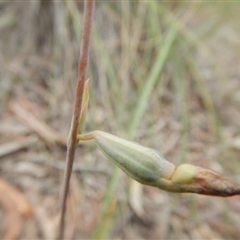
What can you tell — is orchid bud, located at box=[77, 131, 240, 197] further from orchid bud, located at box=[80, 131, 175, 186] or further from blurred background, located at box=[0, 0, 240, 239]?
blurred background, located at box=[0, 0, 240, 239]

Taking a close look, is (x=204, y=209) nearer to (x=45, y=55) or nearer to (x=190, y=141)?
(x=190, y=141)

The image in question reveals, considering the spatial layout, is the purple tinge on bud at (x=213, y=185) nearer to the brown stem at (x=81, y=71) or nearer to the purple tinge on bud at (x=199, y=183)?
the purple tinge on bud at (x=199, y=183)

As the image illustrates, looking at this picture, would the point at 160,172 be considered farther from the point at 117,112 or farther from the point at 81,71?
the point at 117,112

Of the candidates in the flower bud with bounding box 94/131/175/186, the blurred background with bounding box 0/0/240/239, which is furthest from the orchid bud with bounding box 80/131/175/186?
the blurred background with bounding box 0/0/240/239

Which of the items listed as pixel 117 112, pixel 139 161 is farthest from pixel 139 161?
pixel 117 112

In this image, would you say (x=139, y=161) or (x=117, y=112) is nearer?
(x=139, y=161)

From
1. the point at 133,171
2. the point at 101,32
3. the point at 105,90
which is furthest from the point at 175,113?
the point at 133,171
